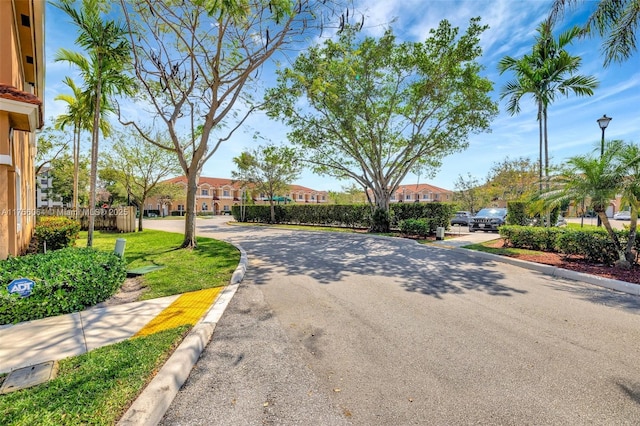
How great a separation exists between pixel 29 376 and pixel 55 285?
206cm

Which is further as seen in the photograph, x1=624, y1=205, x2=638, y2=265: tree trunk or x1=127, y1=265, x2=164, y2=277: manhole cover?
x1=624, y1=205, x2=638, y2=265: tree trunk

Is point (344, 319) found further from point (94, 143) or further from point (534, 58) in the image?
point (534, 58)

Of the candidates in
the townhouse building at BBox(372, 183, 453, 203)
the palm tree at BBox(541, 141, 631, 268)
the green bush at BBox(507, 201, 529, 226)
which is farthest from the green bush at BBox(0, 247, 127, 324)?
the townhouse building at BBox(372, 183, 453, 203)

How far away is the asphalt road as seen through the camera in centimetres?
258

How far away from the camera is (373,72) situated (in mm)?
16750

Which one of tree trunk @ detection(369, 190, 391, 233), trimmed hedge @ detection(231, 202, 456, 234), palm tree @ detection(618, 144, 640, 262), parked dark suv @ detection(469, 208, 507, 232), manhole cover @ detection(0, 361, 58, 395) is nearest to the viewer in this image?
manhole cover @ detection(0, 361, 58, 395)

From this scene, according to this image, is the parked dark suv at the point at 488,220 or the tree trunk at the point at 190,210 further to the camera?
the parked dark suv at the point at 488,220

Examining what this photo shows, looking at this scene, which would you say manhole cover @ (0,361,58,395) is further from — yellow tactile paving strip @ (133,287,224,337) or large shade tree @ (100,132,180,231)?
large shade tree @ (100,132,180,231)

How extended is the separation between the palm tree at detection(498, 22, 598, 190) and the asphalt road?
33.9 feet

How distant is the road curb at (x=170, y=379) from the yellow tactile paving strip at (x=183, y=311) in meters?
0.25

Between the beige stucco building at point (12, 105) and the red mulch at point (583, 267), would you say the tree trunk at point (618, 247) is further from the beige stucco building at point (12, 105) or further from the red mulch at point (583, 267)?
the beige stucco building at point (12, 105)

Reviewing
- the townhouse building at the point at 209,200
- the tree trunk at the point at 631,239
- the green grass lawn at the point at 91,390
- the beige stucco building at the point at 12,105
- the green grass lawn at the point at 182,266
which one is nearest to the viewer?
the green grass lawn at the point at 91,390

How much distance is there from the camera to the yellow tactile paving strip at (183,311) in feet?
13.7

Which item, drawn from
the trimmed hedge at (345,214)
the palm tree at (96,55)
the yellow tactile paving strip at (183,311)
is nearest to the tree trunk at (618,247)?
the trimmed hedge at (345,214)
